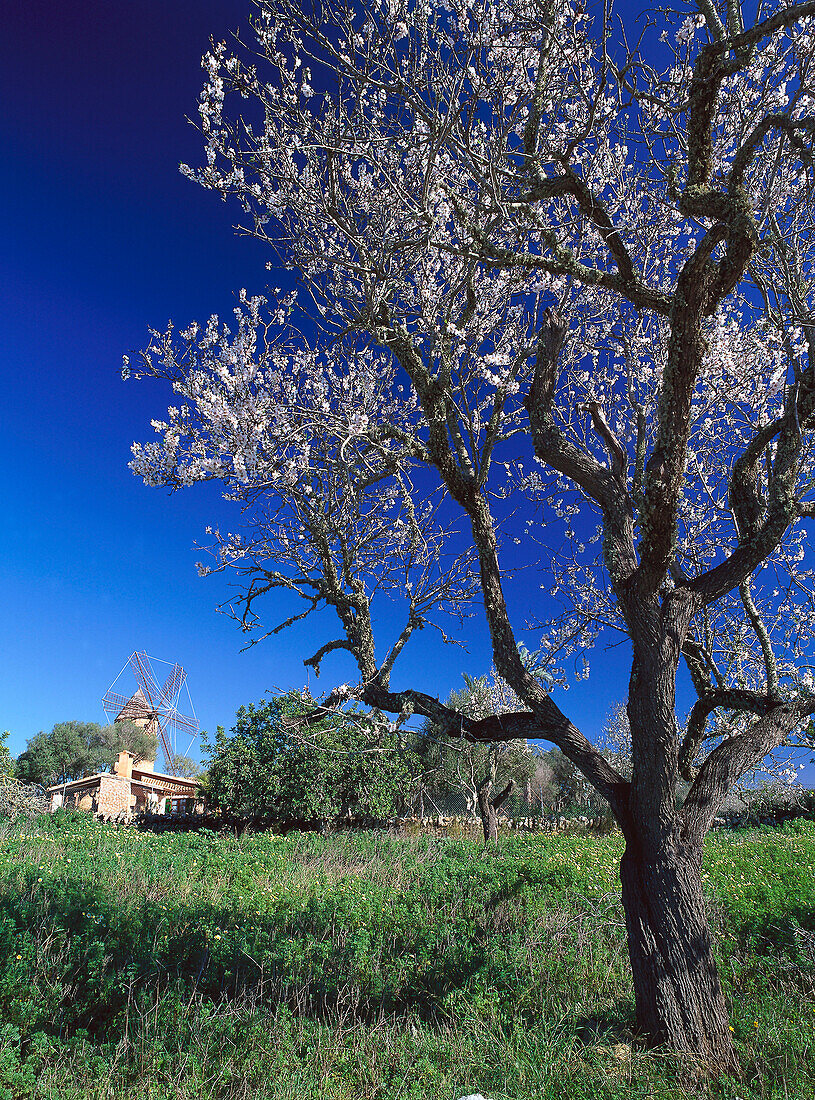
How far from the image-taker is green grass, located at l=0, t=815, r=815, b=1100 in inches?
150

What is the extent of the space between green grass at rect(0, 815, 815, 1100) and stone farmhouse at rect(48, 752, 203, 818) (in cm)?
1701

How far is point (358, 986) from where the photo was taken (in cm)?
526

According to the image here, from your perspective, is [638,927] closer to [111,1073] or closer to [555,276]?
[111,1073]

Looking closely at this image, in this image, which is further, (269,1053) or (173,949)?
(173,949)

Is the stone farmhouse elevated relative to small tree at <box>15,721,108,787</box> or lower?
lower

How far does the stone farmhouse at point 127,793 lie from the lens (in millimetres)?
27094

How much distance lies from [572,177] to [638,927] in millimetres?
5862

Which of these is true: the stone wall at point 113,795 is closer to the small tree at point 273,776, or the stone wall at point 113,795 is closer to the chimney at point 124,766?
the chimney at point 124,766

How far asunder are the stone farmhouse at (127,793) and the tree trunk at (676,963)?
21178mm

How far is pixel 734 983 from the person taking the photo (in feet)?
18.4

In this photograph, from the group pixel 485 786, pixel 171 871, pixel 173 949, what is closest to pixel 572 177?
pixel 173 949

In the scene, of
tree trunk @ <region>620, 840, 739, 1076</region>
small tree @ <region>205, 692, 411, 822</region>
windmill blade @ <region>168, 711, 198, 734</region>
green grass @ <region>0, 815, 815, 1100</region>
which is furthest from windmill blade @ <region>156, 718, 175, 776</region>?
tree trunk @ <region>620, 840, 739, 1076</region>

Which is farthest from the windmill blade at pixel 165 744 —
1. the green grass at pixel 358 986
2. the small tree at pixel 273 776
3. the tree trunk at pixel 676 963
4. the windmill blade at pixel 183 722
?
the tree trunk at pixel 676 963

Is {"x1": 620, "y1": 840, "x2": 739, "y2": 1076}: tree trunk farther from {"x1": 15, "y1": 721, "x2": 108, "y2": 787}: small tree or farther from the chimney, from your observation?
{"x1": 15, "y1": 721, "x2": 108, "y2": 787}: small tree
